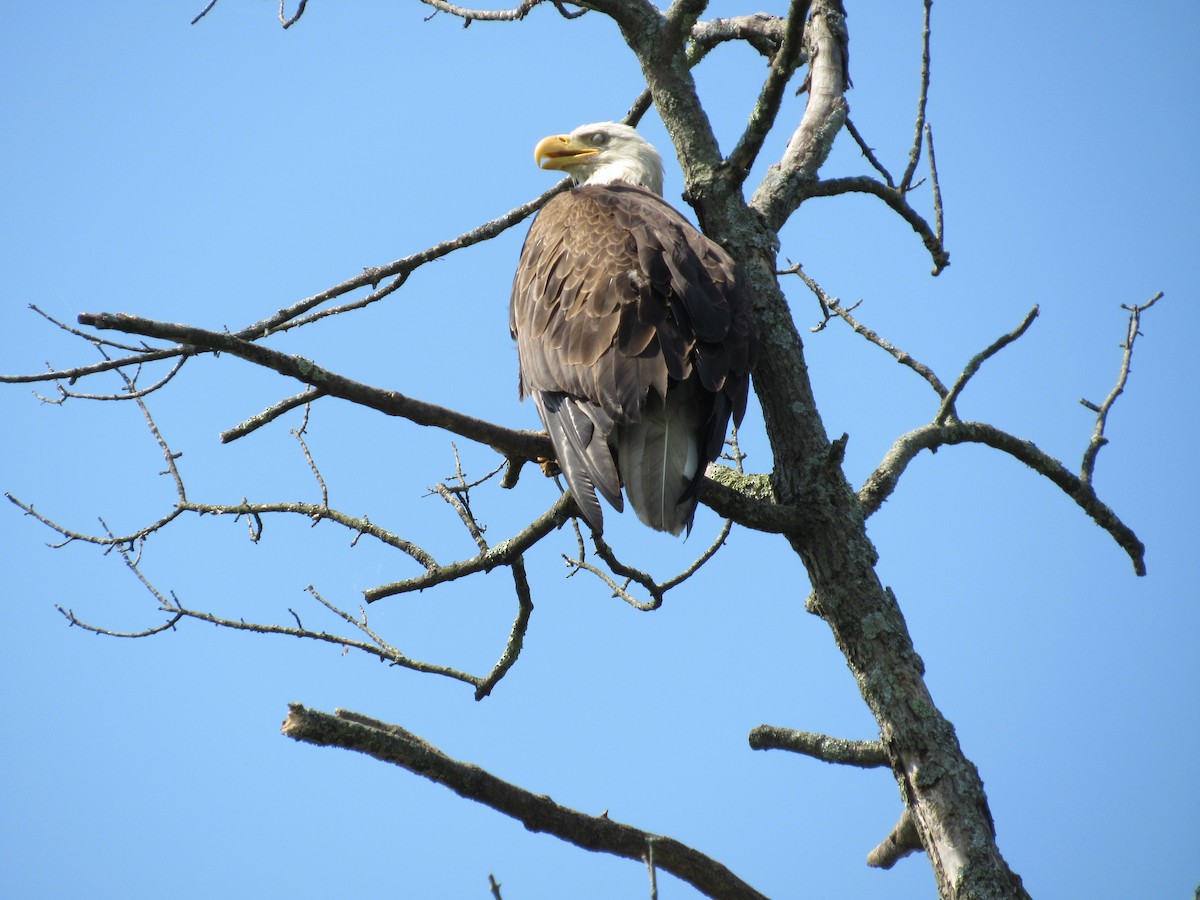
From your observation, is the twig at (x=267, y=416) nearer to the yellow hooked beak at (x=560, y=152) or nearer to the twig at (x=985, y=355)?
the twig at (x=985, y=355)

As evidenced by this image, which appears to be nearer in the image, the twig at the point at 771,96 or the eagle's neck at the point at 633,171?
the twig at the point at 771,96

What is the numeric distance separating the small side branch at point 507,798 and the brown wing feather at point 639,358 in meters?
0.74

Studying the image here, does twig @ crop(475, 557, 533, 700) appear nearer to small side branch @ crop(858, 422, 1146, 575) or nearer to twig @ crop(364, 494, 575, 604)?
twig @ crop(364, 494, 575, 604)

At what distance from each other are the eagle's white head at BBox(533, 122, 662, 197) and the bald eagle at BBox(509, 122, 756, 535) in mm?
1363

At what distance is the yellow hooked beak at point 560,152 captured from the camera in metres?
5.27

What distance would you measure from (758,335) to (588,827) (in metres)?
1.53

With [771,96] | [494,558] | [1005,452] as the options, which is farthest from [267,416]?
[1005,452]

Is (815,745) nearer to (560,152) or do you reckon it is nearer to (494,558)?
(494,558)

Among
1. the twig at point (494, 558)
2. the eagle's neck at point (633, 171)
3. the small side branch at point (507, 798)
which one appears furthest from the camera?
the eagle's neck at point (633, 171)

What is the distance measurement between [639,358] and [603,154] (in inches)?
90.4

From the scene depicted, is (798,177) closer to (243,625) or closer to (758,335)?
(758,335)

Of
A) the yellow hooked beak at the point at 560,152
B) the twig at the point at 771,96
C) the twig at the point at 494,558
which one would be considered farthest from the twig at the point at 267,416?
the yellow hooked beak at the point at 560,152

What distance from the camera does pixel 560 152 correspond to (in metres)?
5.27

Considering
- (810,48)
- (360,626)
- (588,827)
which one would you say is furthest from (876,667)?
(810,48)
